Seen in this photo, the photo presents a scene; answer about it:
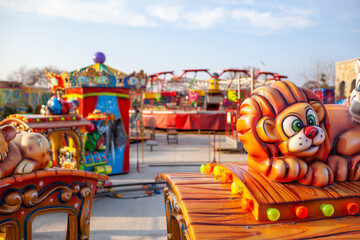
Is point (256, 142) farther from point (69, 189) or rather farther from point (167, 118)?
point (167, 118)

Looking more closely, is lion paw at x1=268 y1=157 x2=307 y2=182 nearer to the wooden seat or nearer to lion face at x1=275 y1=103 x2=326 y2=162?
lion face at x1=275 y1=103 x2=326 y2=162

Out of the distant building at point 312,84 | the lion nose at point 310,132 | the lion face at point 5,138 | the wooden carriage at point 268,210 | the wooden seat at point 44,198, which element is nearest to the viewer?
the wooden carriage at point 268,210

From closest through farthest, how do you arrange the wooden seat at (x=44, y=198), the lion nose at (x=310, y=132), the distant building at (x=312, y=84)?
the lion nose at (x=310, y=132), the wooden seat at (x=44, y=198), the distant building at (x=312, y=84)

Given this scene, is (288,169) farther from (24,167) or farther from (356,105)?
(24,167)

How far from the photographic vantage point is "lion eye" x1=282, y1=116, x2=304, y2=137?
2369 mm

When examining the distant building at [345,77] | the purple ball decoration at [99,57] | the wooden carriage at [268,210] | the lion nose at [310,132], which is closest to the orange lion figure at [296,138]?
the lion nose at [310,132]

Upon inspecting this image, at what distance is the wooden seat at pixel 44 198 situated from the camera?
3.13 meters

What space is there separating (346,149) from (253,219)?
3.57ft

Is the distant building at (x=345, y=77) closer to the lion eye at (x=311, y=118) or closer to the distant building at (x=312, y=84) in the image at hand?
the distant building at (x=312, y=84)

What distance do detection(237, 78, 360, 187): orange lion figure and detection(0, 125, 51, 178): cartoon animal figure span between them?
7.38ft

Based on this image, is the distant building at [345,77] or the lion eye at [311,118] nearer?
the lion eye at [311,118]

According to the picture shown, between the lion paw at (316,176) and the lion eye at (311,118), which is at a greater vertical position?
the lion eye at (311,118)

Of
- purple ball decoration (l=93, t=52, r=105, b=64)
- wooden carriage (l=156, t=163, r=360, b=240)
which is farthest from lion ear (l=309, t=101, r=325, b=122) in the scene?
purple ball decoration (l=93, t=52, r=105, b=64)

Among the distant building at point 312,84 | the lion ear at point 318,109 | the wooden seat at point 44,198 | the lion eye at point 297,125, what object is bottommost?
the wooden seat at point 44,198
